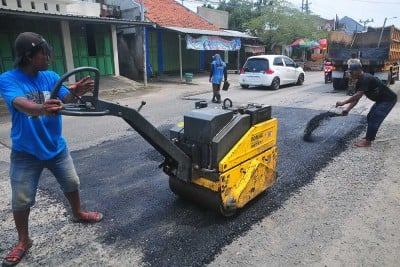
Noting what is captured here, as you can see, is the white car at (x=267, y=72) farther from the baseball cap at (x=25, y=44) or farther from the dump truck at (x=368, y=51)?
the baseball cap at (x=25, y=44)

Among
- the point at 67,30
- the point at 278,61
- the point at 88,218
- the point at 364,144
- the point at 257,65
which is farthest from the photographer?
the point at 67,30

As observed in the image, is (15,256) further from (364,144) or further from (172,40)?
(172,40)

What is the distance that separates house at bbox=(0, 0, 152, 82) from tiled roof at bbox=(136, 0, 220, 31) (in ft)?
9.76

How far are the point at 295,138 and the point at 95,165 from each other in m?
3.74

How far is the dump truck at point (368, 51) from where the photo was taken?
12539 millimetres

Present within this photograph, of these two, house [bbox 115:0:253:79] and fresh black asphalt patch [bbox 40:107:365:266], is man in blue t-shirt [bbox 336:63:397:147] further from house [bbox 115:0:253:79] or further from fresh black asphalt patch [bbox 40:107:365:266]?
house [bbox 115:0:253:79]

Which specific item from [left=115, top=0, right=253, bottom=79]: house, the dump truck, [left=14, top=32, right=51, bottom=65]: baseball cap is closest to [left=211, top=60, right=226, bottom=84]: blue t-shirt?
the dump truck

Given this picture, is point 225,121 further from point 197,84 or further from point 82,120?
point 197,84

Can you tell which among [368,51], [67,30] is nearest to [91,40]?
[67,30]

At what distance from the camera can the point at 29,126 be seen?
255 cm

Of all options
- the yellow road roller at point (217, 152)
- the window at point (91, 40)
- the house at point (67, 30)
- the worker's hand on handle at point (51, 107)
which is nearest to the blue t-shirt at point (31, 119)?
the worker's hand on handle at point (51, 107)

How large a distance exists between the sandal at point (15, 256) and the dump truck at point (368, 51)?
12.7 m

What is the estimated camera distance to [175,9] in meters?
23.3

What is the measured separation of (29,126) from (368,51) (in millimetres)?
13891
